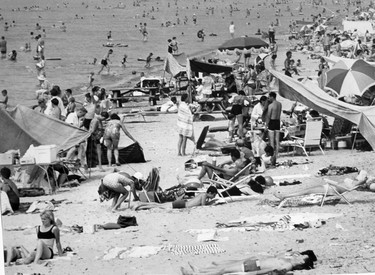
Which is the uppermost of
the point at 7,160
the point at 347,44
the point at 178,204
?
the point at 7,160

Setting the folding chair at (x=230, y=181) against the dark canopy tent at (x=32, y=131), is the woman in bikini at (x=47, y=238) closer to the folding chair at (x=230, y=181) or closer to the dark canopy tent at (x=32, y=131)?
the folding chair at (x=230, y=181)

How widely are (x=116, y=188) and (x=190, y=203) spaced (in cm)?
91

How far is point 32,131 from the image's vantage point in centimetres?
1339

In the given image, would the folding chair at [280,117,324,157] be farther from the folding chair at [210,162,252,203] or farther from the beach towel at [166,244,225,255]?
the beach towel at [166,244,225,255]

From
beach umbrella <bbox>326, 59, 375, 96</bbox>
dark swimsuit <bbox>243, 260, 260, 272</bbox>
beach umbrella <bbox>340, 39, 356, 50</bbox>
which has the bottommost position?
beach umbrella <bbox>340, 39, 356, 50</bbox>

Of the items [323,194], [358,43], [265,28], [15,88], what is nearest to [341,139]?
[323,194]

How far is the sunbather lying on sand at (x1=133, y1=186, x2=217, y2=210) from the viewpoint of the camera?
1143cm

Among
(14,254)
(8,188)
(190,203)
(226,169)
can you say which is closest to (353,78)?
(226,169)

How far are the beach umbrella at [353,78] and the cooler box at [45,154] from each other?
513cm

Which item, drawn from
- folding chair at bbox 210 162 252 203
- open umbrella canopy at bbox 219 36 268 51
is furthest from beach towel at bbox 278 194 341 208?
open umbrella canopy at bbox 219 36 268 51

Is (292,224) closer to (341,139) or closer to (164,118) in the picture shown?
(341,139)

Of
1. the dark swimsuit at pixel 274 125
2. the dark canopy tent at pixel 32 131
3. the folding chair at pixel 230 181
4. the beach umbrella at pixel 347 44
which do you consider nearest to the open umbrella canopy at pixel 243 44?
the beach umbrella at pixel 347 44

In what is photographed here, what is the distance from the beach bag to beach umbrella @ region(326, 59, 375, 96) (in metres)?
5.65

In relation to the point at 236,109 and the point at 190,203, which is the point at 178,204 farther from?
the point at 236,109
